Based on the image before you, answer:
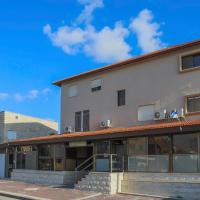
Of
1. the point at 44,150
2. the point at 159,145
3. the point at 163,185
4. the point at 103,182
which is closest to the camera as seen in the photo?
the point at 163,185

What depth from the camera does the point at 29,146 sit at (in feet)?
95.3

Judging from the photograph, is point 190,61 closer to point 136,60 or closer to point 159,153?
point 136,60

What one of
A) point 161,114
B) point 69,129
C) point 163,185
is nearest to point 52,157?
point 69,129

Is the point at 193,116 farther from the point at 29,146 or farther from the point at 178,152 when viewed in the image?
the point at 29,146

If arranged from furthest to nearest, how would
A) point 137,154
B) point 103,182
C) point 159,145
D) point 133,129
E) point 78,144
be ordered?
point 78,144
point 137,154
point 133,129
point 103,182
point 159,145

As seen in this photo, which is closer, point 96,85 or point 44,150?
point 44,150

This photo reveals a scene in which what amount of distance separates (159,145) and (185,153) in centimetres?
165

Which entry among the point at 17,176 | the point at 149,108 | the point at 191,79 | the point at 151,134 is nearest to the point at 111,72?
the point at 149,108

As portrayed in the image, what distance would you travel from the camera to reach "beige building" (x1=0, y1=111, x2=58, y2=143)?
39.5m

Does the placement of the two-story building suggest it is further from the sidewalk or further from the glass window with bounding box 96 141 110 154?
the sidewalk

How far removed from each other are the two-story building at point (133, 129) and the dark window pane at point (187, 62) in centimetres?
6

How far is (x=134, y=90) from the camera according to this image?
84.0 feet

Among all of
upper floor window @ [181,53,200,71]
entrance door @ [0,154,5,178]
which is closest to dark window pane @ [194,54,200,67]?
upper floor window @ [181,53,200,71]

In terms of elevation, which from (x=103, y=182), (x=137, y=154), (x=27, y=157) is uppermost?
(x=137, y=154)
